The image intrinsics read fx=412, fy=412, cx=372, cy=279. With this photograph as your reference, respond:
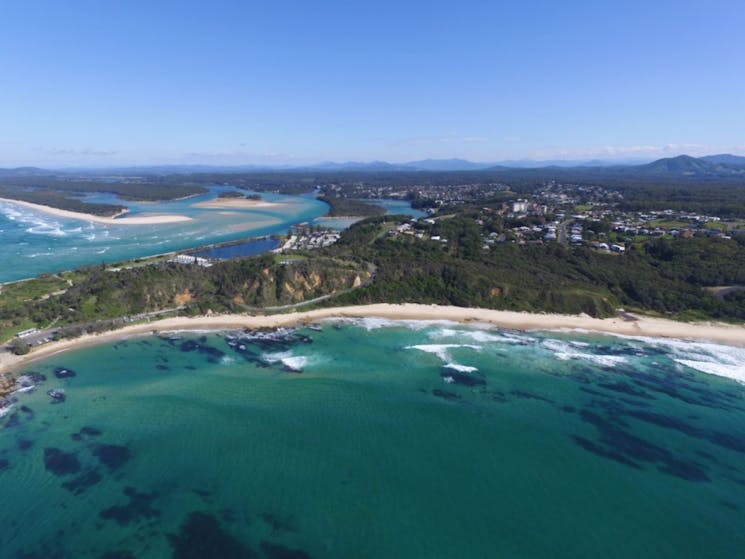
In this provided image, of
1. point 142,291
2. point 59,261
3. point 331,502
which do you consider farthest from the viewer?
point 59,261

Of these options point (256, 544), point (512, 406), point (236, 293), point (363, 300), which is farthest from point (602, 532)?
point (236, 293)

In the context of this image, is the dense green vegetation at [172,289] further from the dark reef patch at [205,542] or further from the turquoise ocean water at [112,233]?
the dark reef patch at [205,542]

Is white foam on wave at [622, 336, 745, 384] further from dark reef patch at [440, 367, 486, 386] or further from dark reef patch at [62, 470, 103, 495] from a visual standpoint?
dark reef patch at [62, 470, 103, 495]

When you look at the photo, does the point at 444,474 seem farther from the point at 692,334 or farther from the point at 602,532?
the point at 692,334

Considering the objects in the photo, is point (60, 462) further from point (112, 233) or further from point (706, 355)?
point (112, 233)

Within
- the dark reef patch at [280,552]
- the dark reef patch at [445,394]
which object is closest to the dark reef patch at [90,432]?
the dark reef patch at [280,552]

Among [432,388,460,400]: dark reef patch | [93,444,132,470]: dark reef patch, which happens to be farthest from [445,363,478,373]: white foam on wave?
[93,444,132,470]: dark reef patch
